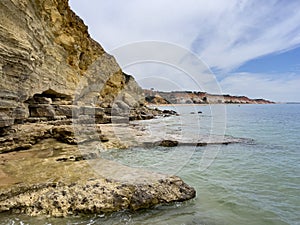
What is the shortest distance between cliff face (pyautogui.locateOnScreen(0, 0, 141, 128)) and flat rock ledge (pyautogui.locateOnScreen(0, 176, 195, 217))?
13.9 ft

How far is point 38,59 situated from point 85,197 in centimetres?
846

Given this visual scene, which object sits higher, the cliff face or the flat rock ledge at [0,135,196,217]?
the cliff face

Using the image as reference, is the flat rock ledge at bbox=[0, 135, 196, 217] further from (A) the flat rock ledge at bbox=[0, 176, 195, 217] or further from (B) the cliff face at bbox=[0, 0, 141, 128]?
(B) the cliff face at bbox=[0, 0, 141, 128]

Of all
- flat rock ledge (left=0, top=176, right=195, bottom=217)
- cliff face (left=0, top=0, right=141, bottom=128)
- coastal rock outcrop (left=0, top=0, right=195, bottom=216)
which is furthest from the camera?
cliff face (left=0, top=0, right=141, bottom=128)

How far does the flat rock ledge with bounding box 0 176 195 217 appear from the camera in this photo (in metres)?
4.84

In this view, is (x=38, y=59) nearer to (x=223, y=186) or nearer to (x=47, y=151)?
(x=47, y=151)

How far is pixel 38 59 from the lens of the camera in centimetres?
1102

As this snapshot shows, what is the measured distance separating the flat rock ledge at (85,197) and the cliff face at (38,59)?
4235 mm

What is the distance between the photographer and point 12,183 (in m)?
5.42

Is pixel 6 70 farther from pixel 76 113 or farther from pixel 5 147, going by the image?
pixel 76 113

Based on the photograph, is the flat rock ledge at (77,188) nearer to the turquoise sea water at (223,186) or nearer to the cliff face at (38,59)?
the turquoise sea water at (223,186)

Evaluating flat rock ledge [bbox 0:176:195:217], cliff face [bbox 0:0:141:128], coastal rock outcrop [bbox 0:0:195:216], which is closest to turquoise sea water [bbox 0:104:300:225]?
flat rock ledge [bbox 0:176:195:217]

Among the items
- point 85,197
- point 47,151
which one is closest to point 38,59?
point 47,151

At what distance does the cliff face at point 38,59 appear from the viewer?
8.24 meters
